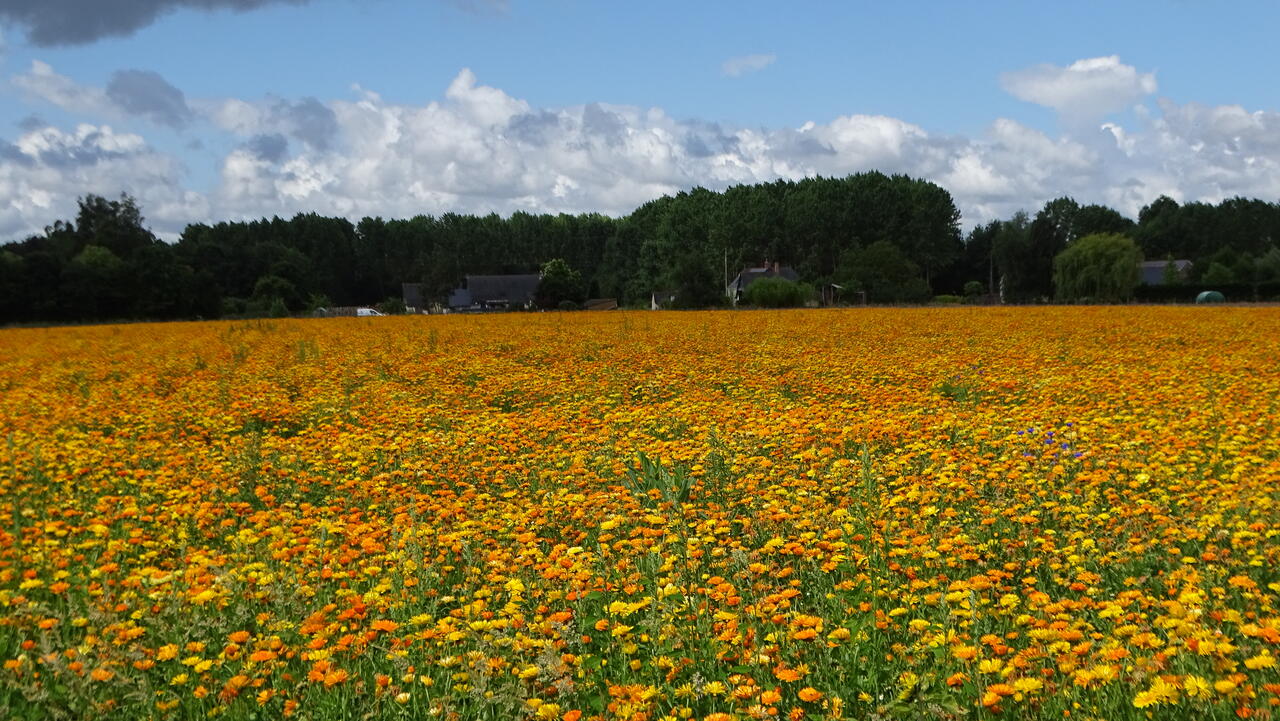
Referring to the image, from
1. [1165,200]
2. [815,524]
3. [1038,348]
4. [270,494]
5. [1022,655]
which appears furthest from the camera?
[1165,200]

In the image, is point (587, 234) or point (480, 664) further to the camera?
point (587, 234)

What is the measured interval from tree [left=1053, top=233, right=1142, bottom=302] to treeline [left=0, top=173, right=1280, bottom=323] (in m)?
0.24

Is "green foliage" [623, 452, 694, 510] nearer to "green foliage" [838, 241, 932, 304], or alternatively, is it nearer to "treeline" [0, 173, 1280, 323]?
"treeline" [0, 173, 1280, 323]

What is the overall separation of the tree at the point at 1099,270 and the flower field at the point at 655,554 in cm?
4698

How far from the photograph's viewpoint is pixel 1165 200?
383ft

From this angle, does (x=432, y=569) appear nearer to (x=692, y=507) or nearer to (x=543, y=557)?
(x=543, y=557)

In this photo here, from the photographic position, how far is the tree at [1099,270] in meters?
53.2

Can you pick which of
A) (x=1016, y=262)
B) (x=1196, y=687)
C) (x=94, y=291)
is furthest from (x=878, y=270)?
(x=1196, y=687)

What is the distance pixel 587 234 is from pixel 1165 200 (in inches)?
3038

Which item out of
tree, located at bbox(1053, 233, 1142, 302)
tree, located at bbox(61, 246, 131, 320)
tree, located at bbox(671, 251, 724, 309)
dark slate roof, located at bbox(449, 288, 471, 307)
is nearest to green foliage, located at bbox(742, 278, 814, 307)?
tree, located at bbox(671, 251, 724, 309)

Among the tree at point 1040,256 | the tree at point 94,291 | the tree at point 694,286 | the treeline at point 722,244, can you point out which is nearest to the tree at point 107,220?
the treeline at point 722,244

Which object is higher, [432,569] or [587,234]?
[587,234]

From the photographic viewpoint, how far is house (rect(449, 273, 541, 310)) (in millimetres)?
101500

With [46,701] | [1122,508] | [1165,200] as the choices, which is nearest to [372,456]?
[46,701]
